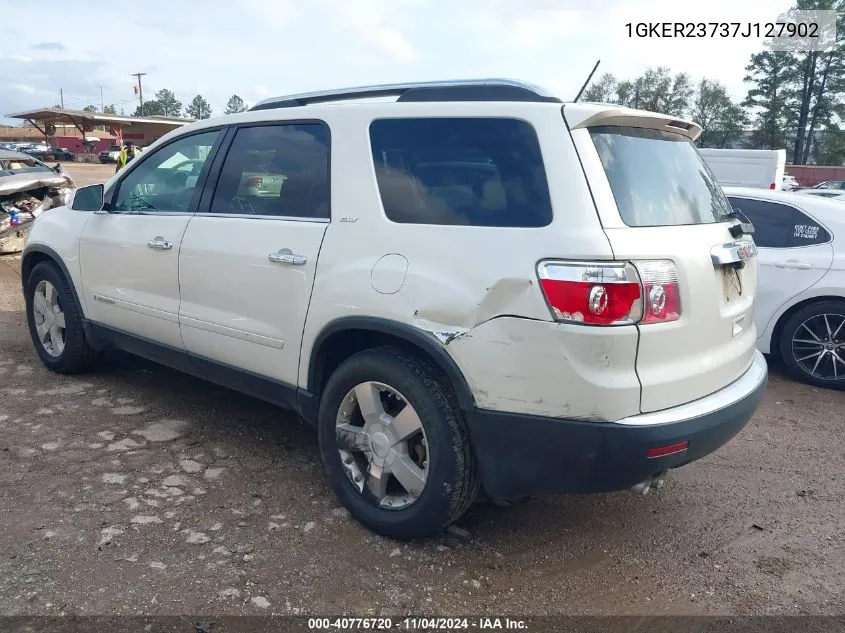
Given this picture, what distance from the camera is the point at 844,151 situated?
5125 cm

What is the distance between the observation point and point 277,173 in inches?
140

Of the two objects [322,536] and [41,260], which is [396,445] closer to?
[322,536]

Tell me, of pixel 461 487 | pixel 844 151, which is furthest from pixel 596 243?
pixel 844 151

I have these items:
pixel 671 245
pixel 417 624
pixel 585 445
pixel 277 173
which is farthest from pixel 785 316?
pixel 417 624

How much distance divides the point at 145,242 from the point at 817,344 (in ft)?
16.2

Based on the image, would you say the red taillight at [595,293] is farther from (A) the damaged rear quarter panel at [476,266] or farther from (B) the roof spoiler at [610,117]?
(B) the roof spoiler at [610,117]

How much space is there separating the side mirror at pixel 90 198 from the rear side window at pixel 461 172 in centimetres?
233

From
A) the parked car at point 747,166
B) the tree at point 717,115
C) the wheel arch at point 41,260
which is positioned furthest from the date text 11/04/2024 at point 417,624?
the tree at point 717,115

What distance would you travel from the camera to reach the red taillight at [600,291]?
2463mm

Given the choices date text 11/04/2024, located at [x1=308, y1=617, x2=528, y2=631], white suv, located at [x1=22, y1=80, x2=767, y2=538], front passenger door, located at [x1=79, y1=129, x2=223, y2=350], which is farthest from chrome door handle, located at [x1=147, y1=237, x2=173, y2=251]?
date text 11/04/2024, located at [x1=308, y1=617, x2=528, y2=631]

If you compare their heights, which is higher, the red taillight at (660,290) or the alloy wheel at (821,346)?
the red taillight at (660,290)

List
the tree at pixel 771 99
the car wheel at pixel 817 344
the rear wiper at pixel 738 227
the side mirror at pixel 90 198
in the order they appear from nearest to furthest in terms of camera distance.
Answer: the rear wiper at pixel 738 227, the side mirror at pixel 90 198, the car wheel at pixel 817 344, the tree at pixel 771 99

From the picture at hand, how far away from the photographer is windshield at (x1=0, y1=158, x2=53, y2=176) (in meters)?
10.3

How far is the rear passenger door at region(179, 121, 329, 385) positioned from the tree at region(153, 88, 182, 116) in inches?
4885
